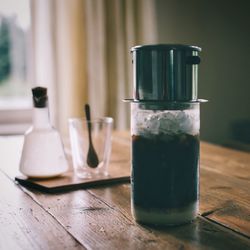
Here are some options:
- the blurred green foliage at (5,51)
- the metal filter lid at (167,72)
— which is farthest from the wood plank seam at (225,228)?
the blurred green foliage at (5,51)

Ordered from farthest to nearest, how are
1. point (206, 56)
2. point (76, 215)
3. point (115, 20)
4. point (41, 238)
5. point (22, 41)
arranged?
point (206, 56) < point (22, 41) < point (115, 20) < point (76, 215) < point (41, 238)

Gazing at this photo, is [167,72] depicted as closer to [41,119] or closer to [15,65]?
[41,119]

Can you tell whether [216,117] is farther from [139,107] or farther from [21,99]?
[139,107]

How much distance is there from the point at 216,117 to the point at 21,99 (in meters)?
1.39

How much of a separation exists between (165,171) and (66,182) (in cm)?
35

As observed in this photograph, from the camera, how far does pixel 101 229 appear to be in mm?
688

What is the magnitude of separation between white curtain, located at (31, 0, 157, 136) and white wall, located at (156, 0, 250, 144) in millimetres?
446

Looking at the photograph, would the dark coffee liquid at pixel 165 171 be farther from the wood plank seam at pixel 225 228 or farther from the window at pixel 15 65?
the window at pixel 15 65

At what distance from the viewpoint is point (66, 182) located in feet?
3.27

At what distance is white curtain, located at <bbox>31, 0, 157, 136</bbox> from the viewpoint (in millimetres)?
2787

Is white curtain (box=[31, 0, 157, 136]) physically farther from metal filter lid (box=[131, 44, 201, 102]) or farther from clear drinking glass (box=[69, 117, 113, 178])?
metal filter lid (box=[131, 44, 201, 102])

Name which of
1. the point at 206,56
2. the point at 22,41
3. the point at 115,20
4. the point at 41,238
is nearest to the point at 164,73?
the point at 41,238

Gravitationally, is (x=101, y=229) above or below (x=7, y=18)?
below

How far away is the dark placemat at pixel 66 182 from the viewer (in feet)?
3.13
